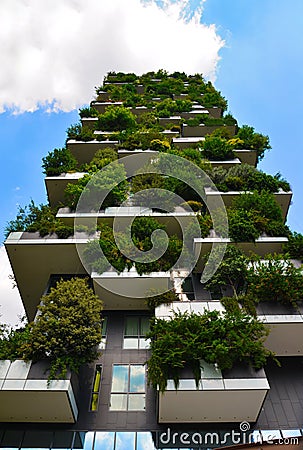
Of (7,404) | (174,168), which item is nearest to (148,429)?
(7,404)

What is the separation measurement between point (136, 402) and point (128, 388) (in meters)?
0.69

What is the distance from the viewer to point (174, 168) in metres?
23.7

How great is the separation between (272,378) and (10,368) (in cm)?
1049

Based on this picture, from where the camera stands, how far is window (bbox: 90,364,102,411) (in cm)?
1424

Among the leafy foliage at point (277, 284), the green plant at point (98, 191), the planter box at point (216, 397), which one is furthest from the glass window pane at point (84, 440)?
the green plant at point (98, 191)

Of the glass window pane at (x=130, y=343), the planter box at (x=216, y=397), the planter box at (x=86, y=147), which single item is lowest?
the planter box at (x=216, y=397)

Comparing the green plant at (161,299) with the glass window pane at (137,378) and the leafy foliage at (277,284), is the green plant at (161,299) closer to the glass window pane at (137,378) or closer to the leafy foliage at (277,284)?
the glass window pane at (137,378)

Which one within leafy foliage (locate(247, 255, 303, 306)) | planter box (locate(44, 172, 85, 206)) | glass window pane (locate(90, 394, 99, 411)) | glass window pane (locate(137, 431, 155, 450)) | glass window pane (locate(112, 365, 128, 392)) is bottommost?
glass window pane (locate(137, 431, 155, 450))

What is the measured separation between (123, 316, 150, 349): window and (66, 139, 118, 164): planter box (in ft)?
57.3

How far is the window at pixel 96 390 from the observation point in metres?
14.2

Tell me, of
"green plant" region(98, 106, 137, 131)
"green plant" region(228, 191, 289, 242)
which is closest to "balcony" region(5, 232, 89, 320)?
"green plant" region(228, 191, 289, 242)

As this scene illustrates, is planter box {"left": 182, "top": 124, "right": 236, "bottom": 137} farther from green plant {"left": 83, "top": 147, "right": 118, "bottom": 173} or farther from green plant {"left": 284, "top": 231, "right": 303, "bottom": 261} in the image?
green plant {"left": 284, "top": 231, "right": 303, "bottom": 261}

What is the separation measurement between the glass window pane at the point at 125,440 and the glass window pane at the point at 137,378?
172cm

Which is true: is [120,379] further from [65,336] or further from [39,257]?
[39,257]
